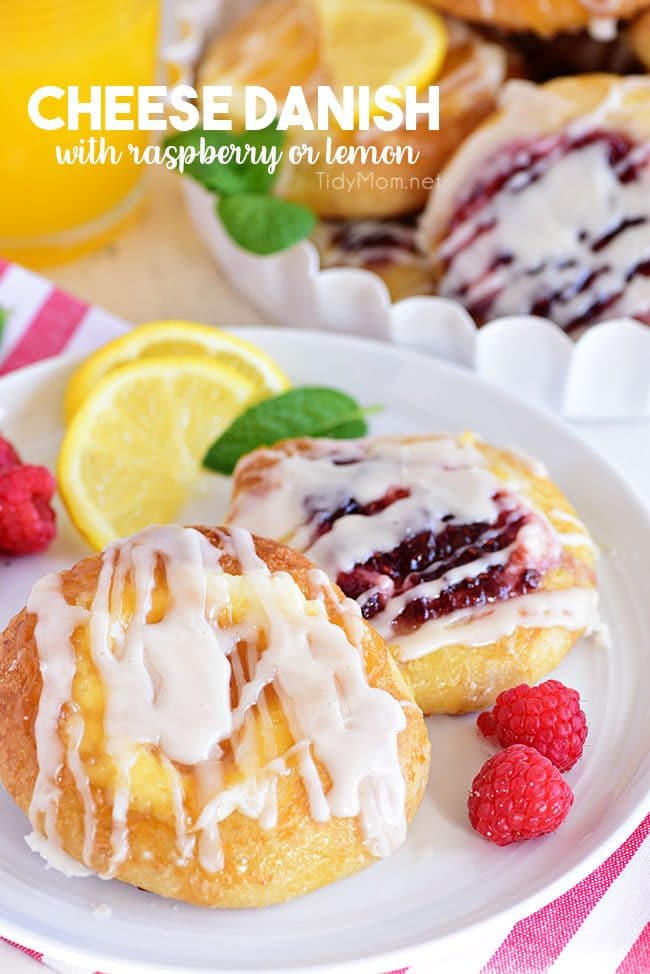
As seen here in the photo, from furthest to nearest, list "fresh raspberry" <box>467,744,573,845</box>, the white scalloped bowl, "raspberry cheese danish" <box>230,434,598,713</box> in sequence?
the white scalloped bowl < "raspberry cheese danish" <box>230,434,598,713</box> < "fresh raspberry" <box>467,744,573,845</box>

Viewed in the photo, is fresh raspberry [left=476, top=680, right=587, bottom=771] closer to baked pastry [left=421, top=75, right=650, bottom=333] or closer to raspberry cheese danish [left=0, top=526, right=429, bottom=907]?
raspberry cheese danish [left=0, top=526, right=429, bottom=907]

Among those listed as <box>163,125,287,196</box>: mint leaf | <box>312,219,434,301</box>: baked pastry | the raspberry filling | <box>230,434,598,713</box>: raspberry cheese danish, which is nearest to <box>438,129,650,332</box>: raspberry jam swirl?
<box>312,219,434,301</box>: baked pastry

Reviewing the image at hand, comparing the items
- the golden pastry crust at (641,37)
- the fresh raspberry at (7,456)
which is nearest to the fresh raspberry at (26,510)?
the fresh raspberry at (7,456)

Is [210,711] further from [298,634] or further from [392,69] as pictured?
[392,69]

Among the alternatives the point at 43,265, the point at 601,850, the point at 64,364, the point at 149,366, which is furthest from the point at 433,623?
the point at 43,265

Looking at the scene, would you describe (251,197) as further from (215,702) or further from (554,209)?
(215,702)

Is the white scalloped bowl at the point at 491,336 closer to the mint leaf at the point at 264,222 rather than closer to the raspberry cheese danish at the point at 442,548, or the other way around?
the mint leaf at the point at 264,222
